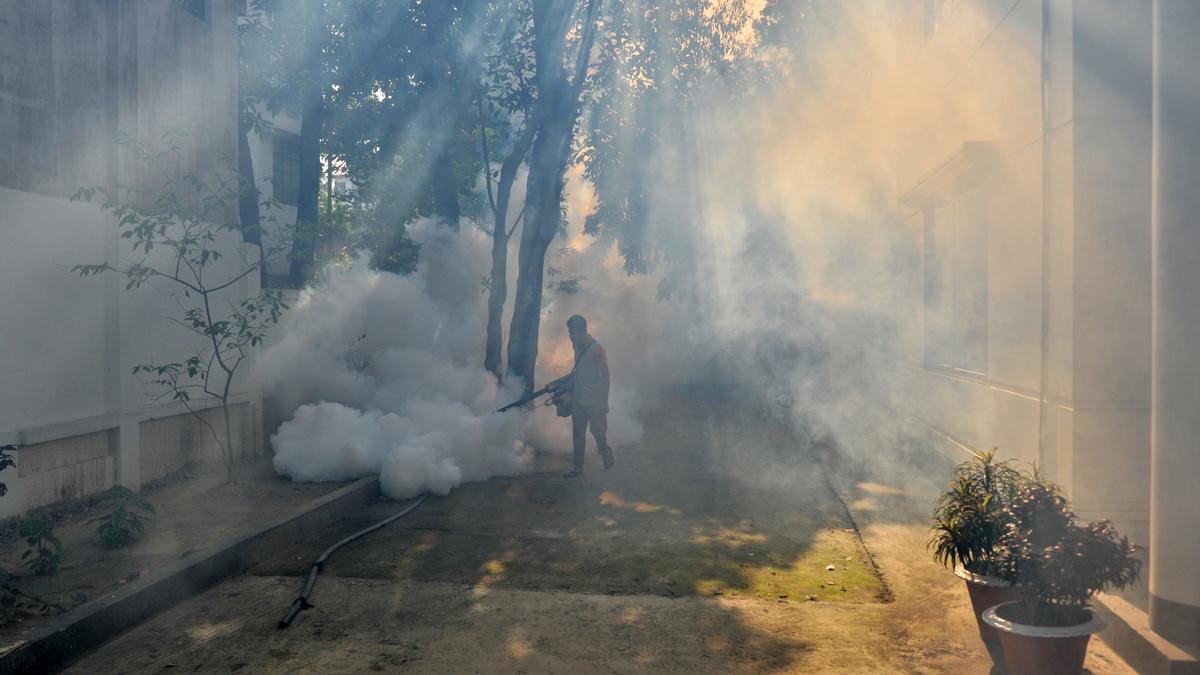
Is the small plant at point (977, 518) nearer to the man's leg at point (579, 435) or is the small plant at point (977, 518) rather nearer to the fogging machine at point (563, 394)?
the man's leg at point (579, 435)

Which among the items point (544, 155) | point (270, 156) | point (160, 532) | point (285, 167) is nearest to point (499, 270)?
point (544, 155)

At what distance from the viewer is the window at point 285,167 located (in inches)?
907

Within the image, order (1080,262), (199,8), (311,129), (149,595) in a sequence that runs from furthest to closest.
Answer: (311,129) → (199,8) → (1080,262) → (149,595)

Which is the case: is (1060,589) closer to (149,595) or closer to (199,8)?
(149,595)

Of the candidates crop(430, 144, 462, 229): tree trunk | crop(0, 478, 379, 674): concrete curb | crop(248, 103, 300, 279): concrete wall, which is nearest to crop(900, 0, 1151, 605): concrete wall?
crop(0, 478, 379, 674): concrete curb

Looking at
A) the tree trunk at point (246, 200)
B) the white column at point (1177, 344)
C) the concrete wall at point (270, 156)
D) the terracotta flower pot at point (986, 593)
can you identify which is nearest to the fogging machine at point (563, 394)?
the tree trunk at point (246, 200)

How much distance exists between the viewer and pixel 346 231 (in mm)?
22562

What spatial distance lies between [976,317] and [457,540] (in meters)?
5.67

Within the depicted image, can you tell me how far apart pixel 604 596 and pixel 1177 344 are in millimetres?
3569

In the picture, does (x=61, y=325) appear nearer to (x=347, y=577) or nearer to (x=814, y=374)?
(x=347, y=577)

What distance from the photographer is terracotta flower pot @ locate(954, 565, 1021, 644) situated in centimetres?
478

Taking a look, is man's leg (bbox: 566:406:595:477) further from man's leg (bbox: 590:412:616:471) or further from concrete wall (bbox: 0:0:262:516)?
concrete wall (bbox: 0:0:262:516)

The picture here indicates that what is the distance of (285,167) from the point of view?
77.2 feet

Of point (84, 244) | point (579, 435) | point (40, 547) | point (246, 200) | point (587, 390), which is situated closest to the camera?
point (40, 547)
